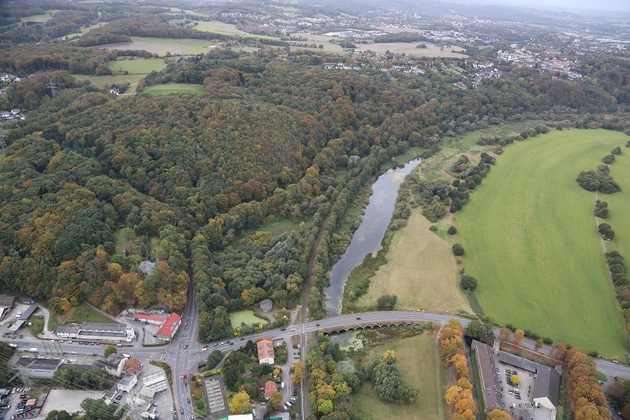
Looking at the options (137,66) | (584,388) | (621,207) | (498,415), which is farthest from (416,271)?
(137,66)

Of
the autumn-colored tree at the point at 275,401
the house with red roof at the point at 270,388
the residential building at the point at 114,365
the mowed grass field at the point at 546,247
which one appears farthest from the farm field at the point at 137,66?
the autumn-colored tree at the point at 275,401

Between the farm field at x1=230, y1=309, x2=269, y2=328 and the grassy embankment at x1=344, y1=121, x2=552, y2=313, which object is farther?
the grassy embankment at x1=344, y1=121, x2=552, y2=313

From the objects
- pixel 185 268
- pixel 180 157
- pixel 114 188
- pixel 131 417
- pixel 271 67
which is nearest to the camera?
pixel 131 417

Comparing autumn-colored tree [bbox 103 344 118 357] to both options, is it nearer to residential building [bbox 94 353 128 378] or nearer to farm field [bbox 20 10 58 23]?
residential building [bbox 94 353 128 378]

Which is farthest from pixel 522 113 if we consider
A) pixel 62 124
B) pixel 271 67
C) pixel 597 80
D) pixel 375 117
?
pixel 62 124

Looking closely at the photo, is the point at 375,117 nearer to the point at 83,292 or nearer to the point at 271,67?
→ the point at 271,67

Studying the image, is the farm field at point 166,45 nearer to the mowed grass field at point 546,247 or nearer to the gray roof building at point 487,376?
the mowed grass field at point 546,247

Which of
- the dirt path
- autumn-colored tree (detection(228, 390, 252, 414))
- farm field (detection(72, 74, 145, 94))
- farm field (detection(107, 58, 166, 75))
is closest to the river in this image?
autumn-colored tree (detection(228, 390, 252, 414))

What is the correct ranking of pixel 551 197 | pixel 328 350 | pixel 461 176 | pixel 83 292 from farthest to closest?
1. pixel 461 176
2. pixel 551 197
3. pixel 83 292
4. pixel 328 350
